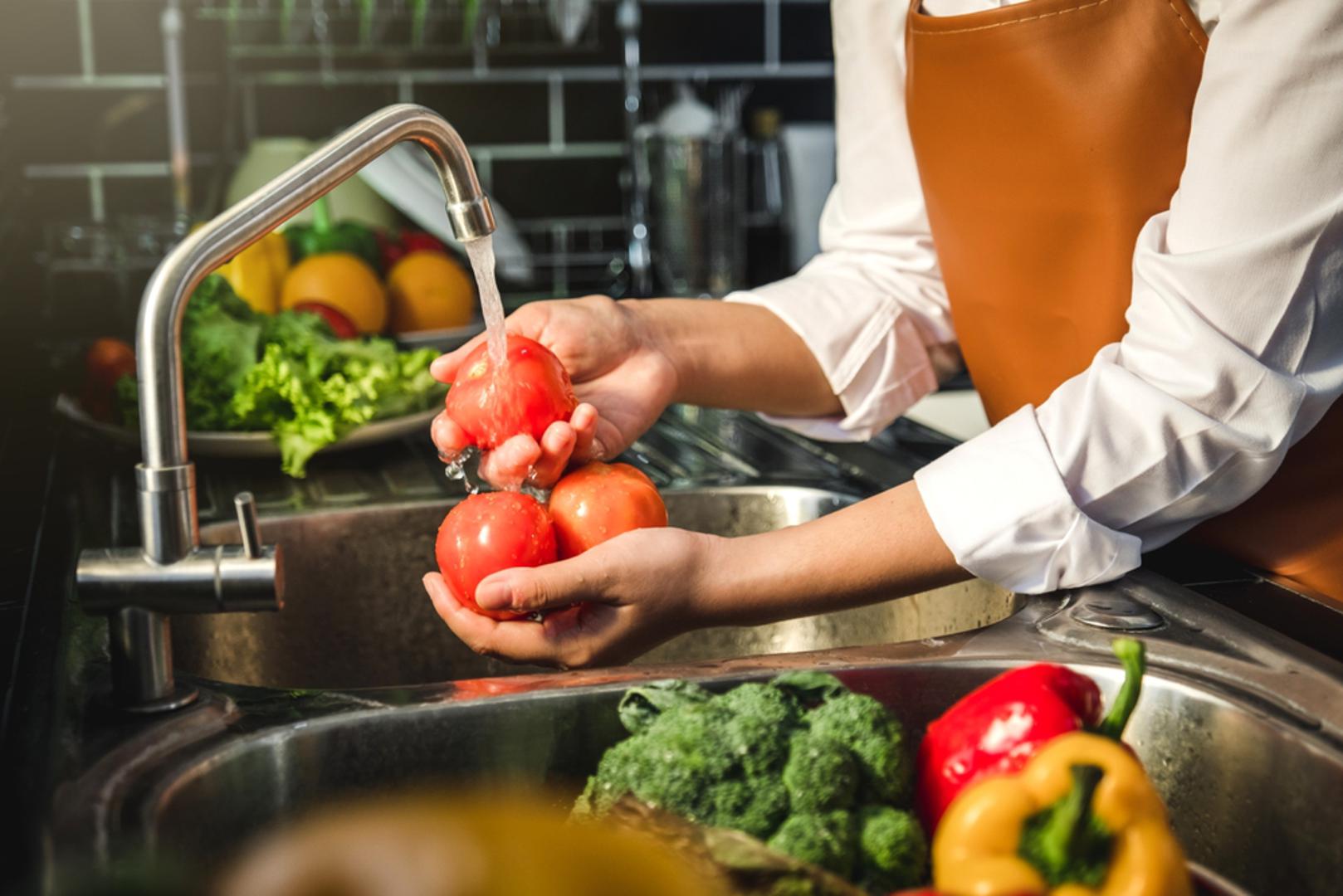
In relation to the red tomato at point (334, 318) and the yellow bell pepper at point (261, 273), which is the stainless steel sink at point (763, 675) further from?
the yellow bell pepper at point (261, 273)

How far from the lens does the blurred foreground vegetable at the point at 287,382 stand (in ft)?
4.28

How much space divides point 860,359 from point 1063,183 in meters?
0.28

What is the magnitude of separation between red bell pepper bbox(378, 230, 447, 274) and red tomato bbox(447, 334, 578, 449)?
979mm

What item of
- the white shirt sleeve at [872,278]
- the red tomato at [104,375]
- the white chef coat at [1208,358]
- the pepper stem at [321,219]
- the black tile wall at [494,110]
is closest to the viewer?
the white chef coat at [1208,358]

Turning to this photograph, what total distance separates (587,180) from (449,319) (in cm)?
96

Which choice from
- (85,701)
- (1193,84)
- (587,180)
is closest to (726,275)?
(587,180)

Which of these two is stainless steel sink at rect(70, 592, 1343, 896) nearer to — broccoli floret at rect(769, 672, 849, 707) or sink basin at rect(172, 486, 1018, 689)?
broccoli floret at rect(769, 672, 849, 707)

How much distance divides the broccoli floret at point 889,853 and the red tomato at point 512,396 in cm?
47

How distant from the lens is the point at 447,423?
1.01 meters

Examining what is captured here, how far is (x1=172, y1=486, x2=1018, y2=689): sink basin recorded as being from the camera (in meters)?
1.10

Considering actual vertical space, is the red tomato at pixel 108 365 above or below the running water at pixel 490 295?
below

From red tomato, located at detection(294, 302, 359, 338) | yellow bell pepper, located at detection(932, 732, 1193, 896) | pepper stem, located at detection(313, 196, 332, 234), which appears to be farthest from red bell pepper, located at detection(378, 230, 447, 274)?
yellow bell pepper, located at detection(932, 732, 1193, 896)

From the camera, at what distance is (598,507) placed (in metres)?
0.93

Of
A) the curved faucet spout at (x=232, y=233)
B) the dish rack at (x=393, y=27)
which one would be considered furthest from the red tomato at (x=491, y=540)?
the dish rack at (x=393, y=27)
